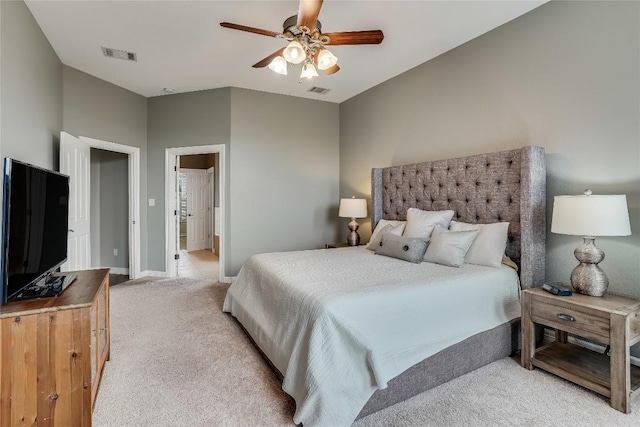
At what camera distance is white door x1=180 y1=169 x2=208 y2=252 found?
25.1 feet

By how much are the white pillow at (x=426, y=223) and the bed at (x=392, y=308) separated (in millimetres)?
159

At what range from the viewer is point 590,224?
1861 millimetres

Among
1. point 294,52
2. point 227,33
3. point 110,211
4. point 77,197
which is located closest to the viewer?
point 294,52

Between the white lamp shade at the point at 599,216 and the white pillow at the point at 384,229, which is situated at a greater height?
the white lamp shade at the point at 599,216

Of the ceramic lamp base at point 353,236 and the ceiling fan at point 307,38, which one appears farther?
the ceramic lamp base at point 353,236

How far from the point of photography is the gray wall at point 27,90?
2.09 meters

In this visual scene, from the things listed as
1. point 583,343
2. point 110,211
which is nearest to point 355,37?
point 583,343

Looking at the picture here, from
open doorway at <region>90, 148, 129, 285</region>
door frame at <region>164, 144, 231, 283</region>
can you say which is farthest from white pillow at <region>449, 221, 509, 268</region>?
open doorway at <region>90, 148, 129, 285</region>

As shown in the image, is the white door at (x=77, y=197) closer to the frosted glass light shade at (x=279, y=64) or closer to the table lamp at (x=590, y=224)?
the frosted glass light shade at (x=279, y=64)

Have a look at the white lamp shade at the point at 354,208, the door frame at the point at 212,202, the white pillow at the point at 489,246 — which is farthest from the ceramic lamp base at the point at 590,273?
the door frame at the point at 212,202

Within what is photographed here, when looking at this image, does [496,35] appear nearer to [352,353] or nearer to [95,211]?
[352,353]

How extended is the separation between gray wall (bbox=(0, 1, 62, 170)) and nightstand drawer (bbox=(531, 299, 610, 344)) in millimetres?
3641

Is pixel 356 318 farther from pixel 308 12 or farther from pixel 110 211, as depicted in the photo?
pixel 110 211

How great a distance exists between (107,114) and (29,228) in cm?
302
